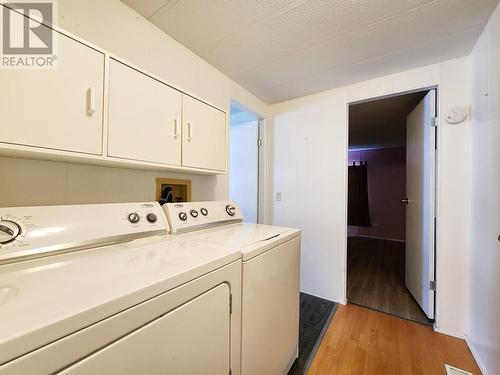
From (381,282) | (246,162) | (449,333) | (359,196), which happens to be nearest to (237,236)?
(246,162)

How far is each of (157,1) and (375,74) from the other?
1.87 meters

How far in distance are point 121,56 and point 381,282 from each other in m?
3.44

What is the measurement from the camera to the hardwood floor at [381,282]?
2.13 m

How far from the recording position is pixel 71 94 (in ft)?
2.84

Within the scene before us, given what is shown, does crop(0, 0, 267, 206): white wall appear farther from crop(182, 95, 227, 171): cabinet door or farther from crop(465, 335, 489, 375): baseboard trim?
crop(465, 335, 489, 375): baseboard trim

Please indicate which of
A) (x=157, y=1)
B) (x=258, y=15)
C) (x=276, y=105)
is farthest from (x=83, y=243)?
(x=276, y=105)

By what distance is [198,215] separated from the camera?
1.37 meters

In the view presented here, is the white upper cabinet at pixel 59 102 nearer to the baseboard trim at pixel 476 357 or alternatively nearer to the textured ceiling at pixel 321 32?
the textured ceiling at pixel 321 32

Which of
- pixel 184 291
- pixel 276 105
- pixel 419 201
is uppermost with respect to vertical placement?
pixel 276 105

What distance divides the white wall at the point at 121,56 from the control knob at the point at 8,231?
261mm

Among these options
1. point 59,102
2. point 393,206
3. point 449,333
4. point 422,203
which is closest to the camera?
point 59,102

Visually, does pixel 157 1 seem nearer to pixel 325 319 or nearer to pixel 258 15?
pixel 258 15

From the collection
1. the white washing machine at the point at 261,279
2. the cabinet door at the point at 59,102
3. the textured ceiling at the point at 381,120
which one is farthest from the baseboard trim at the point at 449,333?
the cabinet door at the point at 59,102

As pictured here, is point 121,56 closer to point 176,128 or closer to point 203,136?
point 176,128
